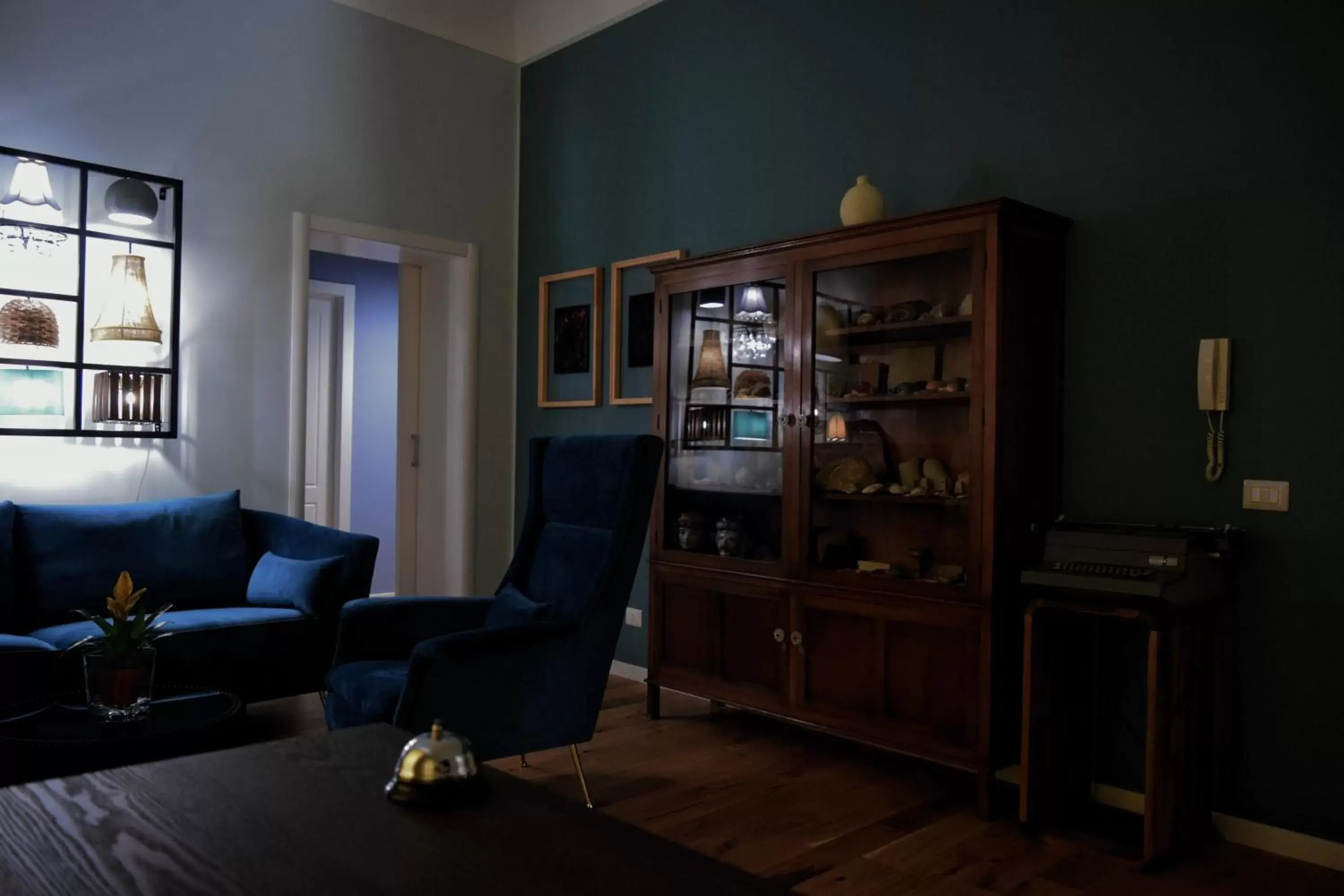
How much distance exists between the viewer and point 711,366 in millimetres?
3918

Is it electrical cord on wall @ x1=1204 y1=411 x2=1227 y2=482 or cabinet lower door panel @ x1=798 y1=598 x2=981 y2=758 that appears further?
cabinet lower door panel @ x1=798 y1=598 x2=981 y2=758

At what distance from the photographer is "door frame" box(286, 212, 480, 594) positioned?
5047 mm

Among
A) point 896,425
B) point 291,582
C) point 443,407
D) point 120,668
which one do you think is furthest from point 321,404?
point 896,425

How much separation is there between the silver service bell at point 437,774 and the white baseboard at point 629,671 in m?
3.20

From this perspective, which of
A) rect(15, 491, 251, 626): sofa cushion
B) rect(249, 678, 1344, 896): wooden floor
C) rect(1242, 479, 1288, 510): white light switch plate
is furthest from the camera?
rect(15, 491, 251, 626): sofa cushion

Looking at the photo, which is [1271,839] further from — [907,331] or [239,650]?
[239,650]

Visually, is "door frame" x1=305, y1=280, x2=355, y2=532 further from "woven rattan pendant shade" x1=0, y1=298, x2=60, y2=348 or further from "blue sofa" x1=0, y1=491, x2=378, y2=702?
"woven rattan pendant shade" x1=0, y1=298, x2=60, y2=348

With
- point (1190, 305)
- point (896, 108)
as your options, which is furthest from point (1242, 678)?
point (896, 108)

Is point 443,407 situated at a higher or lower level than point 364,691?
higher

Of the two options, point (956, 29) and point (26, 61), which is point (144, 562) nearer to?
point (26, 61)

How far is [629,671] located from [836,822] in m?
1.98

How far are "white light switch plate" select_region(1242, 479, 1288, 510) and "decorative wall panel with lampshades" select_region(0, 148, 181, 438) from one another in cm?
398

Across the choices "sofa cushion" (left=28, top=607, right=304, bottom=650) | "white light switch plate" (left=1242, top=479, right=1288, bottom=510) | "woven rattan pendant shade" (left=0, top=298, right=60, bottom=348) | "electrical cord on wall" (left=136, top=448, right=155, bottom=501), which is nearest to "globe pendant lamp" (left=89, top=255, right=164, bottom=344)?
"woven rattan pendant shade" (left=0, top=298, right=60, bottom=348)

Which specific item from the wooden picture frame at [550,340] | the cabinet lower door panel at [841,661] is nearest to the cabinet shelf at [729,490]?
the cabinet lower door panel at [841,661]
